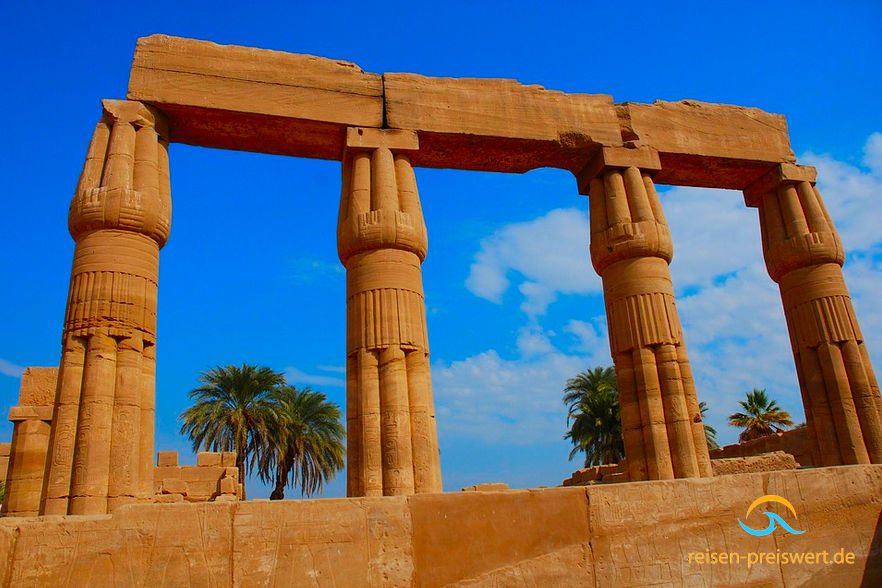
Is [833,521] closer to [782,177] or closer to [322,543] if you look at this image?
[322,543]

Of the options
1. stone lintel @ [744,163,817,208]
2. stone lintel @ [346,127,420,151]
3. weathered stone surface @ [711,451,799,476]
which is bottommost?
weathered stone surface @ [711,451,799,476]

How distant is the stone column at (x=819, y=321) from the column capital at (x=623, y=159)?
2.91m

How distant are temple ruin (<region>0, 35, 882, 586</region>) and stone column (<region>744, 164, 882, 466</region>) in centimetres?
4

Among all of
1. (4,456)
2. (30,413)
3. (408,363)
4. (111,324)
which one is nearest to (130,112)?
(111,324)

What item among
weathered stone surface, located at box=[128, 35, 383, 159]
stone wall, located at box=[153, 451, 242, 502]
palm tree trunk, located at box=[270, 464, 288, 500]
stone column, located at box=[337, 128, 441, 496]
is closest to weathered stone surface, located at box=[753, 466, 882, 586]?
stone column, located at box=[337, 128, 441, 496]

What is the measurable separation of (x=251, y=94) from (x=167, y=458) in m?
9.83

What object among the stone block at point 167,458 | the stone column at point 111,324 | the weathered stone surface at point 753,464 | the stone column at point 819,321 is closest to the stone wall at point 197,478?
the stone block at point 167,458

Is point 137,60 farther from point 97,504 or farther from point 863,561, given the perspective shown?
point 863,561

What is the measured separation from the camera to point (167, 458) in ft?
52.9

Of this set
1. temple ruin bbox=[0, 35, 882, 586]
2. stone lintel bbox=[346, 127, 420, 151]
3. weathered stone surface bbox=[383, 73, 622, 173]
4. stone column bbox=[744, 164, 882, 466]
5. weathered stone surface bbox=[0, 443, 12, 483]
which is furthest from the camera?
weathered stone surface bbox=[0, 443, 12, 483]

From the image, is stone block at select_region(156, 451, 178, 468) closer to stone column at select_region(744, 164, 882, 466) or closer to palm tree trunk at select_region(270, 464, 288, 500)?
palm tree trunk at select_region(270, 464, 288, 500)

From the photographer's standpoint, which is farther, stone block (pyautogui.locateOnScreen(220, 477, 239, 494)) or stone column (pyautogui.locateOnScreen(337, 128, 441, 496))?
stone block (pyautogui.locateOnScreen(220, 477, 239, 494))

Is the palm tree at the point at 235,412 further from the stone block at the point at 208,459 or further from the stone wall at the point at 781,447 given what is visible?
the stone wall at the point at 781,447

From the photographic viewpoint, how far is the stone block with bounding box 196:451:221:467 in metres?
16.2
